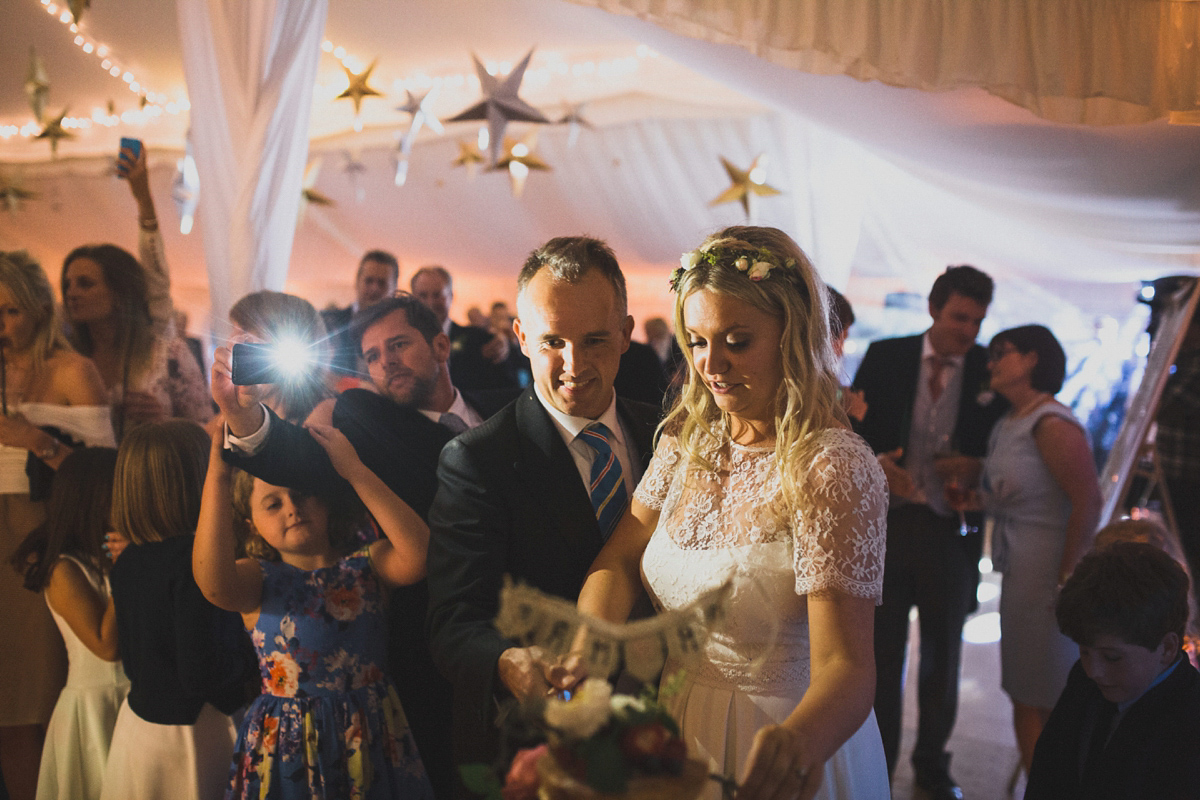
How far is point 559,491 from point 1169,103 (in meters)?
2.33

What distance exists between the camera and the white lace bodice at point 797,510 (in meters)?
1.42

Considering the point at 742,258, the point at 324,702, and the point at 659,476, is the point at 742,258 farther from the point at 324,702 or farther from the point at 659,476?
the point at 324,702

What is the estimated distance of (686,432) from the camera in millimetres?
1752

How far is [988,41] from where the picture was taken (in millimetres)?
2656

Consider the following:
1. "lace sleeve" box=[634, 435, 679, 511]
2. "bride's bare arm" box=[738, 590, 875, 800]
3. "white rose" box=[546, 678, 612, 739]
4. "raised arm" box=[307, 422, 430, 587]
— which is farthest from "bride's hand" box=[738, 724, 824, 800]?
"raised arm" box=[307, 422, 430, 587]

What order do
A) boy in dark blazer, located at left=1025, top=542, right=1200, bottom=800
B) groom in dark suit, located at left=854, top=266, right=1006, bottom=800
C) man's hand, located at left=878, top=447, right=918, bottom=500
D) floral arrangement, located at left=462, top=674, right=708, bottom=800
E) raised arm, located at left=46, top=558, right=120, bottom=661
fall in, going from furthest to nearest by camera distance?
groom in dark suit, located at left=854, top=266, right=1006, bottom=800 → man's hand, located at left=878, top=447, right=918, bottom=500 → raised arm, located at left=46, top=558, right=120, bottom=661 → boy in dark blazer, located at left=1025, top=542, right=1200, bottom=800 → floral arrangement, located at left=462, top=674, right=708, bottom=800

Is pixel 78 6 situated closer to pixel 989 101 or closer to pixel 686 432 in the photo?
pixel 686 432

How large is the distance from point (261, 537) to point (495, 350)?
8.23 ft

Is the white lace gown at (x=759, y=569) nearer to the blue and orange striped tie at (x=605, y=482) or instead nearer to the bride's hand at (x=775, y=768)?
the blue and orange striped tie at (x=605, y=482)

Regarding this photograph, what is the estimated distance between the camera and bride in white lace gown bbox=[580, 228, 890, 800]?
1426 millimetres

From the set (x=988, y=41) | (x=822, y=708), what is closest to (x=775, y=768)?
(x=822, y=708)

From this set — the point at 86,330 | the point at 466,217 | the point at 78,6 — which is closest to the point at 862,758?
the point at 86,330

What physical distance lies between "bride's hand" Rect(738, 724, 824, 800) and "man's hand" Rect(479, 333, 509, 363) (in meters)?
3.60

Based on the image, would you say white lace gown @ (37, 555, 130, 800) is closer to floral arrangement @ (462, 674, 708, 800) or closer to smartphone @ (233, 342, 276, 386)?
smartphone @ (233, 342, 276, 386)
